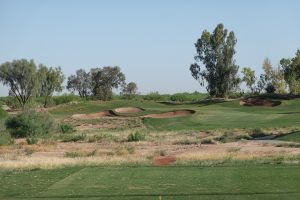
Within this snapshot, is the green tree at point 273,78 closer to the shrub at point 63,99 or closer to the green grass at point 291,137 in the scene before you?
the shrub at point 63,99

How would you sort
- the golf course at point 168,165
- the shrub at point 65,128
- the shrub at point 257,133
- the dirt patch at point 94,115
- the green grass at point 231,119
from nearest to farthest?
the golf course at point 168,165 < the shrub at point 257,133 < the green grass at point 231,119 < the shrub at point 65,128 < the dirt patch at point 94,115

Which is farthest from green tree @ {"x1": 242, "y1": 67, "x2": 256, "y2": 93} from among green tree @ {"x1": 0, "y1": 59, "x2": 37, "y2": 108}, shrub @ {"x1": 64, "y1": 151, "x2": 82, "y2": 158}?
shrub @ {"x1": 64, "y1": 151, "x2": 82, "y2": 158}

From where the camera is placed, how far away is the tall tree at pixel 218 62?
84250 millimetres

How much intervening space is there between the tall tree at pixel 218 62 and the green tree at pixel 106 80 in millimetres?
19927

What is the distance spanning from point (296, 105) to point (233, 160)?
4462cm

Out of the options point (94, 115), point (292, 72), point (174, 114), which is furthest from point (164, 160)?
point (292, 72)

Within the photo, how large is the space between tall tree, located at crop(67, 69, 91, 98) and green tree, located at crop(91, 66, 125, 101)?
2640mm

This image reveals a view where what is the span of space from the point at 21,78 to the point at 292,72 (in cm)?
4146

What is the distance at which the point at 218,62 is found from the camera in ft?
277

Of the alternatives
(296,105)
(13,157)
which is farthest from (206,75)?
(13,157)

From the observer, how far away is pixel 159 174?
19.9 metres

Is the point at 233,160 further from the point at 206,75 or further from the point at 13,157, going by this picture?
the point at 206,75

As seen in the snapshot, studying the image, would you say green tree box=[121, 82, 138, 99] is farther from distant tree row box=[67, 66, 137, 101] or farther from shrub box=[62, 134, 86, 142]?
shrub box=[62, 134, 86, 142]

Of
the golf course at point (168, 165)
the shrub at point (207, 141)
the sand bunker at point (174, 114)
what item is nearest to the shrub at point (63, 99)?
the sand bunker at point (174, 114)
